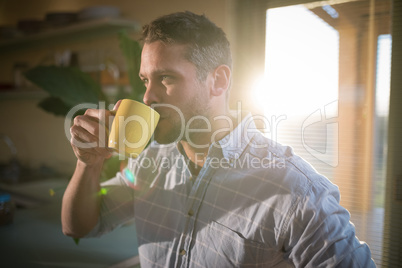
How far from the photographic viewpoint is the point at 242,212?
0.78 metres

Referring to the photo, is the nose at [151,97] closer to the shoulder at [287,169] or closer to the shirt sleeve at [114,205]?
the shoulder at [287,169]

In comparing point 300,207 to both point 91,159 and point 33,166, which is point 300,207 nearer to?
point 91,159

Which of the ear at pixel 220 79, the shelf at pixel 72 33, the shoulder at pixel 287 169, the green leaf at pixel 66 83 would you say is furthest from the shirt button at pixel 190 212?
the shelf at pixel 72 33

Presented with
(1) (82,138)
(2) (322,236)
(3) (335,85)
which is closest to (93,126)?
(1) (82,138)

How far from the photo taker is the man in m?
0.68

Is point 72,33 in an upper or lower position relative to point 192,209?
upper

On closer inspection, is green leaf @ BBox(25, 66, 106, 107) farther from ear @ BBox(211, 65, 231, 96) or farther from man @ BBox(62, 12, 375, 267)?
ear @ BBox(211, 65, 231, 96)

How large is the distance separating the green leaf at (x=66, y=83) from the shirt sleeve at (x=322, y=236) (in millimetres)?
900

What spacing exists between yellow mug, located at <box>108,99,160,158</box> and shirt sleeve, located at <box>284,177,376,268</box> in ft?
1.23

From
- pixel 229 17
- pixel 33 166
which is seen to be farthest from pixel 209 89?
pixel 33 166

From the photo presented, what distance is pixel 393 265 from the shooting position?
96cm

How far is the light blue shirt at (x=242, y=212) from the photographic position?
26.5 inches

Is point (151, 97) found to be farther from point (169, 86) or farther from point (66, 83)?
point (66, 83)

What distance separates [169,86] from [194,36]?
124 mm
